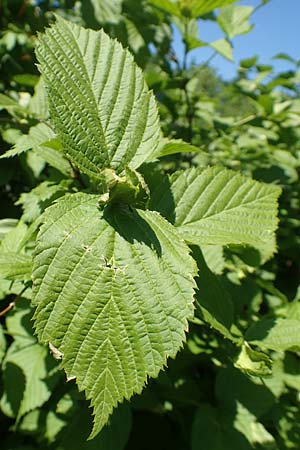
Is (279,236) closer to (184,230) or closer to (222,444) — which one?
(222,444)

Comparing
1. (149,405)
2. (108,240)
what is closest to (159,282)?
(108,240)

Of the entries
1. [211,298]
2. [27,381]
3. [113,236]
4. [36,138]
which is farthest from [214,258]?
[27,381]

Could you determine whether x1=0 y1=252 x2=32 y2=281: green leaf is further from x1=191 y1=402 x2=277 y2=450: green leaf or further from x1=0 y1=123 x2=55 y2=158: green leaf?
x1=191 y1=402 x2=277 y2=450: green leaf

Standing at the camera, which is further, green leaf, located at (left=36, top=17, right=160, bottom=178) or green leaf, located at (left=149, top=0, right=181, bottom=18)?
green leaf, located at (left=149, top=0, right=181, bottom=18)

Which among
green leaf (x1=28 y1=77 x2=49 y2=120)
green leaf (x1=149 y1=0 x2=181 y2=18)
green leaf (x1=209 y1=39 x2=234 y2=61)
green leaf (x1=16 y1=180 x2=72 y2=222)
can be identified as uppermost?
green leaf (x1=149 y1=0 x2=181 y2=18)

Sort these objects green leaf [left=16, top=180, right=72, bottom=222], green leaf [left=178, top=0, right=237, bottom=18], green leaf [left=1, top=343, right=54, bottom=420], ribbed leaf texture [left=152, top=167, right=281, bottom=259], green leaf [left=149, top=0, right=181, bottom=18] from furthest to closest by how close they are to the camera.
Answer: green leaf [left=149, top=0, right=181, bottom=18] → green leaf [left=178, top=0, right=237, bottom=18] → green leaf [left=1, top=343, right=54, bottom=420] → green leaf [left=16, top=180, right=72, bottom=222] → ribbed leaf texture [left=152, top=167, right=281, bottom=259]

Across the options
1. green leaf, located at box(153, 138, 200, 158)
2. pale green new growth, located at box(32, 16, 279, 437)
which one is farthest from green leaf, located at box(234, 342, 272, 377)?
green leaf, located at box(153, 138, 200, 158)

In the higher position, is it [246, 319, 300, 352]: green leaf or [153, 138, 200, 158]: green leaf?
[153, 138, 200, 158]: green leaf

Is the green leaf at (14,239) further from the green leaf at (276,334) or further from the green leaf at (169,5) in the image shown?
the green leaf at (169,5)
